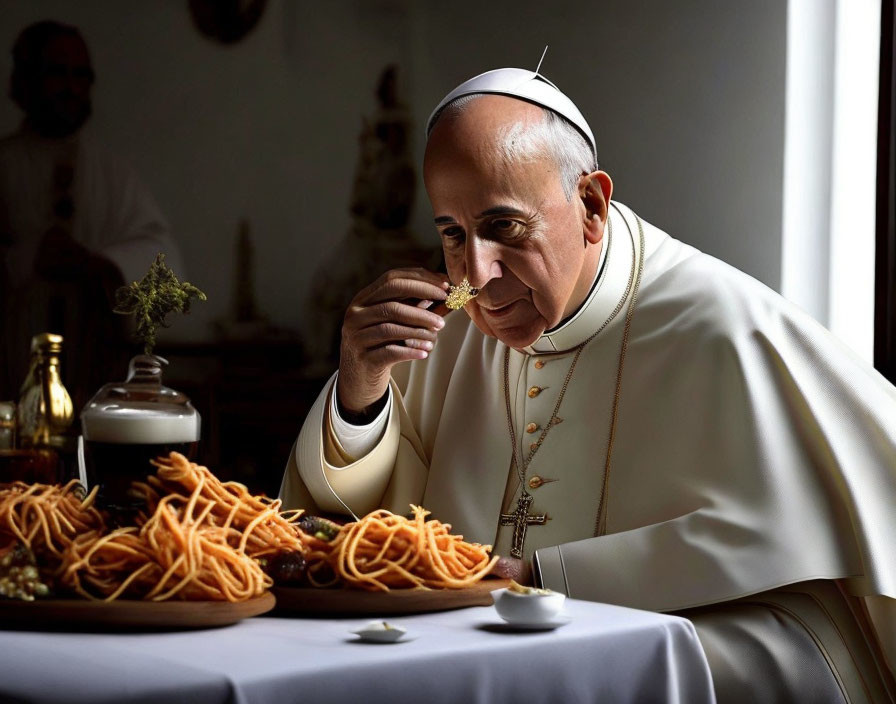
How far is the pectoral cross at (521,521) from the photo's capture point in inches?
136

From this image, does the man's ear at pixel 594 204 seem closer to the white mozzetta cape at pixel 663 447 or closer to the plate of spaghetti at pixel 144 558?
the white mozzetta cape at pixel 663 447

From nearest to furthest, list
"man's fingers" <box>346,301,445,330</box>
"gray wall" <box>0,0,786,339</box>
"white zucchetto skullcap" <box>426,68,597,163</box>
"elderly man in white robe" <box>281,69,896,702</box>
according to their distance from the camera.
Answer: "elderly man in white robe" <box>281,69,896,702</box> → "man's fingers" <box>346,301,445,330</box> → "white zucchetto skullcap" <box>426,68,597,163</box> → "gray wall" <box>0,0,786,339</box>

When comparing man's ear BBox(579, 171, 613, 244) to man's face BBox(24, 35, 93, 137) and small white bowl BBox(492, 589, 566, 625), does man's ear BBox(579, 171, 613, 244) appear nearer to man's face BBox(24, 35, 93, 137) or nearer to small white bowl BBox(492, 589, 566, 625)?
small white bowl BBox(492, 589, 566, 625)

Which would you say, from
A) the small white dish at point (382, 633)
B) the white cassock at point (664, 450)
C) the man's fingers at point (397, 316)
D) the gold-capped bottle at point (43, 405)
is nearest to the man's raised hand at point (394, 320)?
the man's fingers at point (397, 316)

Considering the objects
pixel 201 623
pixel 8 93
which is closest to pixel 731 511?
pixel 201 623

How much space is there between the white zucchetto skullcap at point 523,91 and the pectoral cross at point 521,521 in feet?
3.39

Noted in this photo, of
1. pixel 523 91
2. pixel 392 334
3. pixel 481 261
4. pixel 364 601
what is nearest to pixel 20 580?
pixel 364 601

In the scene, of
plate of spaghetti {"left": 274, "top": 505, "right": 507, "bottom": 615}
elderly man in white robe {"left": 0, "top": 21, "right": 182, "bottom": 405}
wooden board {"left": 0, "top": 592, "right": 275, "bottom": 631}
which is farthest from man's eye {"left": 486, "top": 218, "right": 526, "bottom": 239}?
elderly man in white robe {"left": 0, "top": 21, "right": 182, "bottom": 405}

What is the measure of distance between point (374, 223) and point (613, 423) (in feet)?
7.45

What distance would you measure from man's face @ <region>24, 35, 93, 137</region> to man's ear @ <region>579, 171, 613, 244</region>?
7.25 feet

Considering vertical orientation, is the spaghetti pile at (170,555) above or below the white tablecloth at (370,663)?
above

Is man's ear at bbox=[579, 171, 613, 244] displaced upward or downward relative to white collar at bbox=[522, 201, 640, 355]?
upward

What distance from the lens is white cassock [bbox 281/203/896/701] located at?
2.99m

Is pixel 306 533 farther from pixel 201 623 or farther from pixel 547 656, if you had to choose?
pixel 547 656
